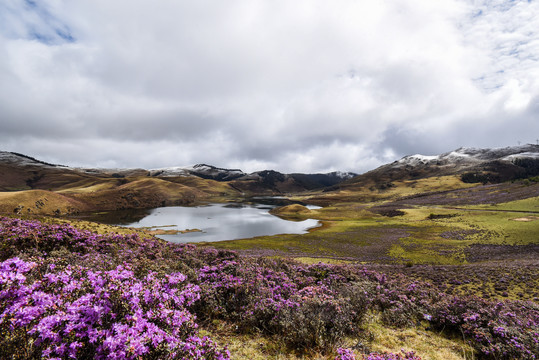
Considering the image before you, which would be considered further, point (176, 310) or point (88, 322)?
point (176, 310)

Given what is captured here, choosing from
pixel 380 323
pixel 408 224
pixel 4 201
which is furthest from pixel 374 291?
pixel 4 201

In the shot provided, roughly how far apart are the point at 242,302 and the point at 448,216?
286 feet

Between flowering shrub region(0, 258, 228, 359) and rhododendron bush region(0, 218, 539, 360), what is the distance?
2cm

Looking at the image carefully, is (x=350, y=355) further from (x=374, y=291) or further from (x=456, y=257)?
(x=456, y=257)

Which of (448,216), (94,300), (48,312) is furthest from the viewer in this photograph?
(448,216)

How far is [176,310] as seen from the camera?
531 cm

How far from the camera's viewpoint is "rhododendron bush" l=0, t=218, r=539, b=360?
361 cm

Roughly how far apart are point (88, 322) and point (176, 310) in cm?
172

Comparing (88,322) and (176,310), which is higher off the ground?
(88,322)

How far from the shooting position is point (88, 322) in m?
4.02

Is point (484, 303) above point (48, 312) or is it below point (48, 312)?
below

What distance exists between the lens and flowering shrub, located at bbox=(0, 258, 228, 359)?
340cm

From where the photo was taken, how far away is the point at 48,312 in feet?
12.6

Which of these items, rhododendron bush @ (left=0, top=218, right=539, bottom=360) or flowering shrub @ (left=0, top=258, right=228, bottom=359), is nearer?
flowering shrub @ (left=0, top=258, right=228, bottom=359)
